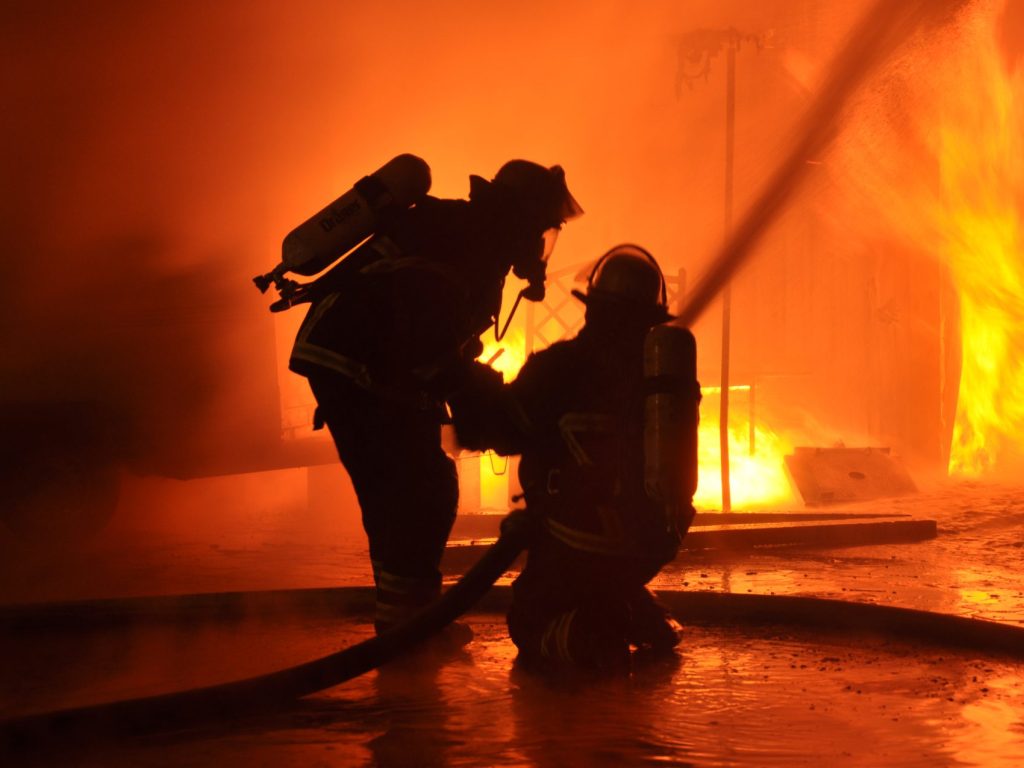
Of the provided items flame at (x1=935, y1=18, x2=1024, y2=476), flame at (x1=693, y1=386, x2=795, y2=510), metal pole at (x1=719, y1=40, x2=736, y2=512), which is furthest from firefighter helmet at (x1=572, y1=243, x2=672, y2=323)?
flame at (x1=935, y1=18, x2=1024, y2=476)

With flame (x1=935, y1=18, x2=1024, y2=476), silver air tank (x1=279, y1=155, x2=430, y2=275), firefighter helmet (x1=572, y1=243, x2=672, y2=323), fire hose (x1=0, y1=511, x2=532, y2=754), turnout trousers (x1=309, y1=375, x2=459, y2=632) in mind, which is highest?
flame (x1=935, y1=18, x2=1024, y2=476)

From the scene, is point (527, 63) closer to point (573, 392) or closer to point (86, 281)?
point (86, 281)

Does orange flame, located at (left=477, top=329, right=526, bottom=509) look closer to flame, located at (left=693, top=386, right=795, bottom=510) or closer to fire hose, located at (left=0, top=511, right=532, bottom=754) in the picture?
flame, located at (left=693, top=386, right=795, bottom=510)

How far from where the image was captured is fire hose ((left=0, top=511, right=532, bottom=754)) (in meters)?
2.49

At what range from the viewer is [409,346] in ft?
10.4

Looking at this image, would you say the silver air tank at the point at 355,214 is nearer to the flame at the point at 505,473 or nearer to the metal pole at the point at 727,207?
the metal pole at the point at 727,207

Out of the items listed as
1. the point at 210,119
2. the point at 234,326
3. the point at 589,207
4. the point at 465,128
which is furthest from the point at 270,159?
the point at 589,207

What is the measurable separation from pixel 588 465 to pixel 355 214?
0.89 meters

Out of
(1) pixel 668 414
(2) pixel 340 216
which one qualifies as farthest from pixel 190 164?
(1) pixel 668 414

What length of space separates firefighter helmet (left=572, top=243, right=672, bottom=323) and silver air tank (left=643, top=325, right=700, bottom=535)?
24 centimetres

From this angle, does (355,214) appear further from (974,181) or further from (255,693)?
(974,181)

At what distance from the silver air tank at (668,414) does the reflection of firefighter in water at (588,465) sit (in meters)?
0.11

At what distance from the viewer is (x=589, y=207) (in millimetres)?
18250

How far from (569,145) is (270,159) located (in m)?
8.29
